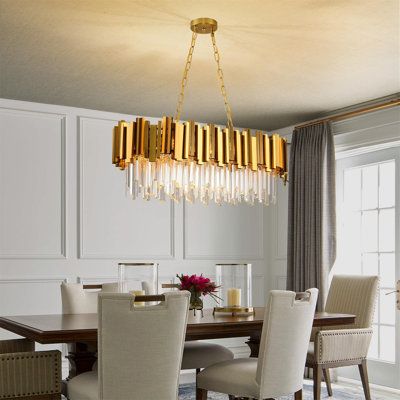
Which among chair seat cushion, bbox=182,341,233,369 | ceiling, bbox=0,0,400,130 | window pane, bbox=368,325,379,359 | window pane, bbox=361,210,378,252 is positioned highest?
ceiling, bbox=0,0,400,130

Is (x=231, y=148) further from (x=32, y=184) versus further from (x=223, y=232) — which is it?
(x=223, y=232)

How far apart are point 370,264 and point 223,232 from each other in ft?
5.10

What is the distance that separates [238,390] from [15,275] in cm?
280

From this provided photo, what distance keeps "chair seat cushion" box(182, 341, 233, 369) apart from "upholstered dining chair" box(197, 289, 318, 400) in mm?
669

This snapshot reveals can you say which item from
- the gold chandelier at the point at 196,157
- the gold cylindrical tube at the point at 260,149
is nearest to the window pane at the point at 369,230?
the gold chandelier at the point at 196,157

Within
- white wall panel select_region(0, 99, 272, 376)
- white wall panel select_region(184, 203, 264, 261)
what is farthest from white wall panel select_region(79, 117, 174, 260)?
white wall panel select_region(184, 203, 264, 261)

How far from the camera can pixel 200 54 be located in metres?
4.48

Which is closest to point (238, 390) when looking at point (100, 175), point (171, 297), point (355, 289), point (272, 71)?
point (171, 297)

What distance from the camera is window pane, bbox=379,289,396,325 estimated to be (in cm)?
589

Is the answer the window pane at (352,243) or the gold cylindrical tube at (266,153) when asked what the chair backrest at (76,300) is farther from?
the window pane at (352,243)

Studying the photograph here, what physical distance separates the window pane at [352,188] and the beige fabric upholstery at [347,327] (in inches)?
44.7

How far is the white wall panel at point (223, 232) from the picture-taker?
22.3 ft

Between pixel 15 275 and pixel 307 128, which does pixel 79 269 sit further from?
pixel 307 128

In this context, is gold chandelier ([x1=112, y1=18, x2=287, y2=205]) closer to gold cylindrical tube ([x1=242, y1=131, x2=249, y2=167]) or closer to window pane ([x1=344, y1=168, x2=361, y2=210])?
gold cylindrical tube ([x1=242, y1=131, x2=249, y2=167])
